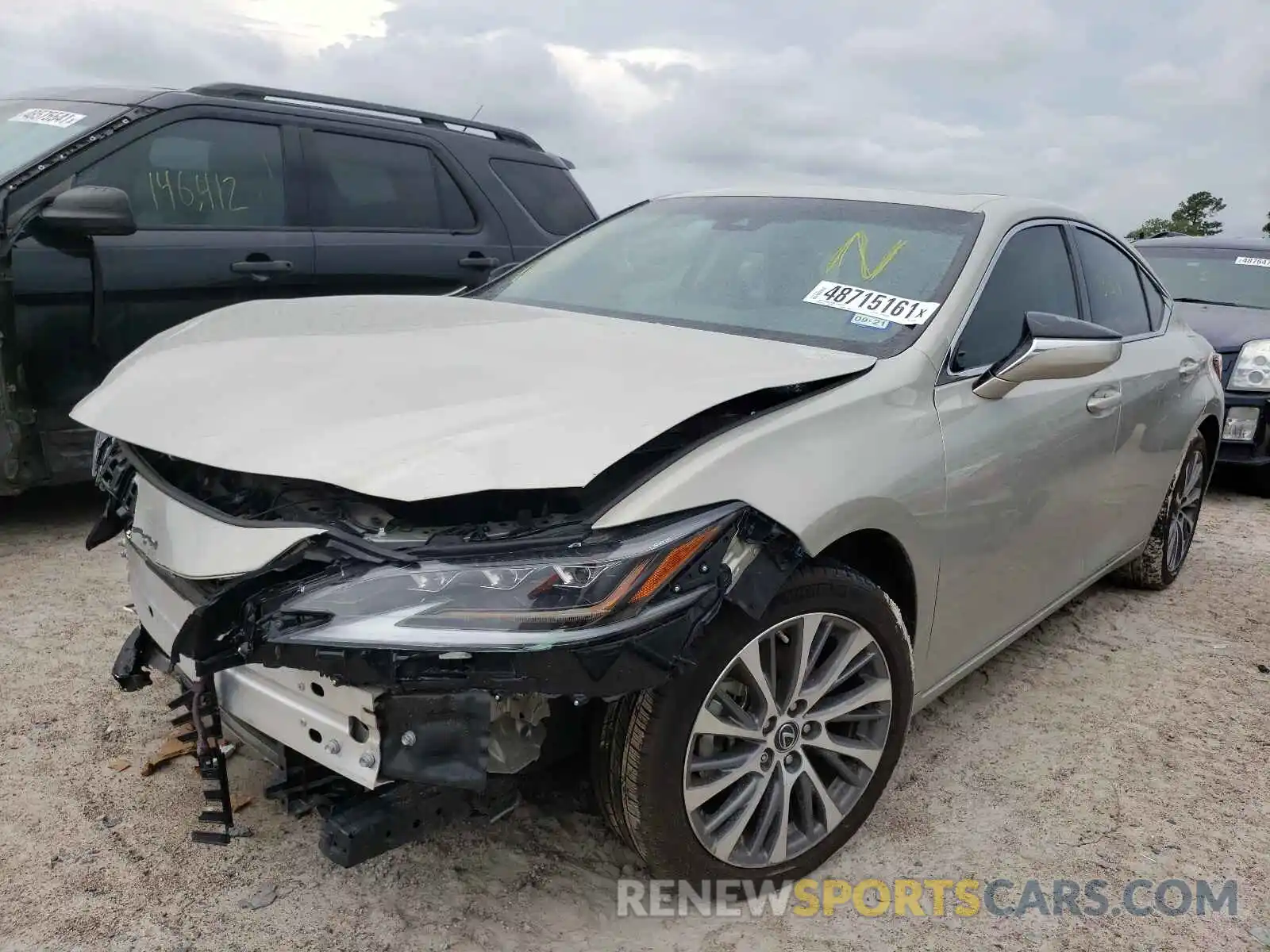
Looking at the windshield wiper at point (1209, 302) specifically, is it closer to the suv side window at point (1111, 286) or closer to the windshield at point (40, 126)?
the suv side window at point (1111, 286)

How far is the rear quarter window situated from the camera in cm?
583

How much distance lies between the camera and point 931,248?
2.93 m

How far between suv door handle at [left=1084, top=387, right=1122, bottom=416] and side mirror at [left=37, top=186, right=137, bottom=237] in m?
3.53

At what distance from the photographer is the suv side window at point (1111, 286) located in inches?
142

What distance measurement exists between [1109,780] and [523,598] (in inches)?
81.2

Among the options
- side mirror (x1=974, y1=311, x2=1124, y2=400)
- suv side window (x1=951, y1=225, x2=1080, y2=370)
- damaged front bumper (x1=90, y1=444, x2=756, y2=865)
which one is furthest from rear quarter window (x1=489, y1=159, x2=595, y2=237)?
damaged front bumper (x1=90, y1=444, x2=756, y2=865)

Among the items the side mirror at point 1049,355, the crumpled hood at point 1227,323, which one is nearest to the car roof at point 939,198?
the side mirror at point 1049,355

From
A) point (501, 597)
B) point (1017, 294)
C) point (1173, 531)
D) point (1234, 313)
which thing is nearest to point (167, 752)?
point (501, 597)

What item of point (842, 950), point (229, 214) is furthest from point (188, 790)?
point (229, 214)

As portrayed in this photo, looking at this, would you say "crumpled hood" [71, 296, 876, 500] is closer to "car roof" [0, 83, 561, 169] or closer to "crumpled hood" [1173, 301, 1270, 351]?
"car roof" [0, 83, 561, 169]

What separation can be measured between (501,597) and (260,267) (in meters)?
3.48

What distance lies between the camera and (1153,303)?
4.16 meters

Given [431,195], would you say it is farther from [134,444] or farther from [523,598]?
[523,598]

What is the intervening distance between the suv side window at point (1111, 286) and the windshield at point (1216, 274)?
12.9 feet
